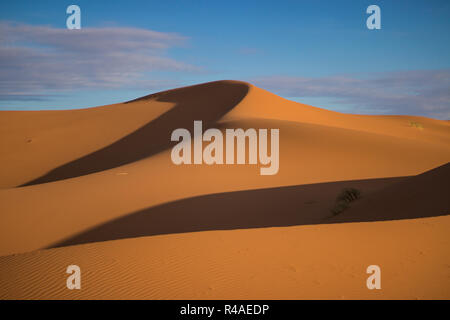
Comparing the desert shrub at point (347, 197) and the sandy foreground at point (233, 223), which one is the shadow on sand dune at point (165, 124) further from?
the desert shrub at point (347, 197)

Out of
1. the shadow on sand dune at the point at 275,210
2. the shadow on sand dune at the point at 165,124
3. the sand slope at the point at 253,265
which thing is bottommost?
the sand slope at the point at 253,265

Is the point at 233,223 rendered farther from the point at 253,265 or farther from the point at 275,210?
the point at 253,265

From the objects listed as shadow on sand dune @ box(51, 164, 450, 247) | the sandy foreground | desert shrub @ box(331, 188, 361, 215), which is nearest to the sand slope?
the sandy foreground

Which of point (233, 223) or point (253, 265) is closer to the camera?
point (253, 265)

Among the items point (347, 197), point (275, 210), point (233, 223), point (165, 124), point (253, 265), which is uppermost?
point (165, 124)

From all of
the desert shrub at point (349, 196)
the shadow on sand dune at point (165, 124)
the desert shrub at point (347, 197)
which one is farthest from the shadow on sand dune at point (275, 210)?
the shadow on sand dune at point (165, 124)

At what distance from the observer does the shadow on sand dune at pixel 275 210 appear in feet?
32.0

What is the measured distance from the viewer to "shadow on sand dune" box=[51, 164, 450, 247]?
32.0 ft

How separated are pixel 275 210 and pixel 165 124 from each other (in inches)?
817

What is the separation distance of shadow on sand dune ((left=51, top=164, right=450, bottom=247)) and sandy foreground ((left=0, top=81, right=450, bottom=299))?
0.18 ft

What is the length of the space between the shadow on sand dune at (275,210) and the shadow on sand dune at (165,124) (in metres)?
10.1

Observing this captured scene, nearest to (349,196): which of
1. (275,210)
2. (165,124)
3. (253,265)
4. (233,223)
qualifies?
(275,210)

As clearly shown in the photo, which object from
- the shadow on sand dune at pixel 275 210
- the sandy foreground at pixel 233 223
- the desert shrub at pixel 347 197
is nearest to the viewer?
the sandy foreground at pixel 233 223

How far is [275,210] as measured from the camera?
12.0 metres
